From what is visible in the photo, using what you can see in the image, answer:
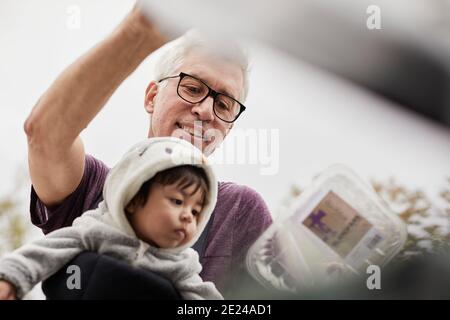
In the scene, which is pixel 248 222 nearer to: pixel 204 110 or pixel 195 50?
pixel 204 110

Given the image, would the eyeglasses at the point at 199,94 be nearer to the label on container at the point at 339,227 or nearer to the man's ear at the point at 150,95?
the man's ear at the point at 150,95

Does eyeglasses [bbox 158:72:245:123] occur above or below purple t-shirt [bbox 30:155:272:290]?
above

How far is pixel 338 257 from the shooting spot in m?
1.36

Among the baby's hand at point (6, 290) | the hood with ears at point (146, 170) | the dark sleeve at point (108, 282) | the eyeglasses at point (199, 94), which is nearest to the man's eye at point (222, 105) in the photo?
the eyeglasses at point (199, 94)

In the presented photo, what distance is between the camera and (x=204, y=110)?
1415 millimetres

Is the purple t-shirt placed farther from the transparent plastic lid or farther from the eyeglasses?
the eyeglasses

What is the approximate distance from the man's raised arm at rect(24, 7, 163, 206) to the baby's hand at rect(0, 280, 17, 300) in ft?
0.78

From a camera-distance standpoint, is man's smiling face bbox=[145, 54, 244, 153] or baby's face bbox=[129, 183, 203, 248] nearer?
baby's face bbox=[129, 183, 203, 248]

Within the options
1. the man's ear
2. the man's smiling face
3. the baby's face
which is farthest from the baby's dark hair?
the man's ear

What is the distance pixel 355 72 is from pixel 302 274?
54 cm

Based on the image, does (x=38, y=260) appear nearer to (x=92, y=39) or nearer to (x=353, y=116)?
(x=92, y=39)

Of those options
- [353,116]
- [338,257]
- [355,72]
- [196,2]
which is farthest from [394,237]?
[196,2]

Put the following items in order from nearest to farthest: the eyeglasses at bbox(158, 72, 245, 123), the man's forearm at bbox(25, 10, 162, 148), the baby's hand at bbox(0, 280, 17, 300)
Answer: the baby's hand at bbox(0, 280, 17, 300) → the man's forearm at bbox(25, 10, 162, 148) → the eyeglasses at bbox(158, 72, 245, 123)

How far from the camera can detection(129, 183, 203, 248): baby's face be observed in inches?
49.9
